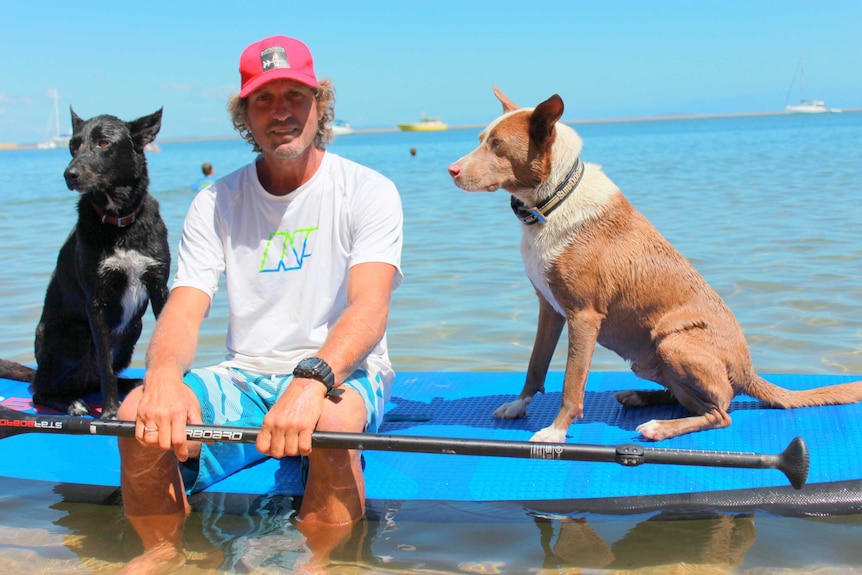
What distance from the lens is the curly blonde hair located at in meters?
3.54

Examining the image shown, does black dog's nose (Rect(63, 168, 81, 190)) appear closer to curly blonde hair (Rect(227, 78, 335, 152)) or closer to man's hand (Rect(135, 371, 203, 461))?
curly blonde hair (Rect(227, 78, 335, 152))

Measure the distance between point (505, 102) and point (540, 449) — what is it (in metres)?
1.83

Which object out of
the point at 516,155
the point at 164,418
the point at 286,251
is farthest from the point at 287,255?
the point at 516,155

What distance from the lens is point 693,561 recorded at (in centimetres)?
305

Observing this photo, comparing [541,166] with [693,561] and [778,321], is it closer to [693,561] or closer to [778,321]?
[693,561]

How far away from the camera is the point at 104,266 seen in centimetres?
394

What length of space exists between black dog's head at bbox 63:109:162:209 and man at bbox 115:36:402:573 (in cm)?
74

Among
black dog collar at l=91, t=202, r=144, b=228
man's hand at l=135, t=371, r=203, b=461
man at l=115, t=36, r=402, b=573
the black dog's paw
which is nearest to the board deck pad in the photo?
the black dog's paw

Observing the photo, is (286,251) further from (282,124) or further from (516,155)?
(516,155)

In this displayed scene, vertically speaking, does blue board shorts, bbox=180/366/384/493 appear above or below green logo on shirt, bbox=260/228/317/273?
below

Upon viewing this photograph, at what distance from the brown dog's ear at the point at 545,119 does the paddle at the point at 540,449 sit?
4.61 feet

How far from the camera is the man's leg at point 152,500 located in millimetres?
3023

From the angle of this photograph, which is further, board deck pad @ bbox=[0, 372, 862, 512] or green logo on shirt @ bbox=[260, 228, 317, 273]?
green logo on shirt @ bbox=[260, 228, 317, 273]

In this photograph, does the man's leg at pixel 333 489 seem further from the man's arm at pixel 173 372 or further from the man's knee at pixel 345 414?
the man's arm at pixel 173 372
